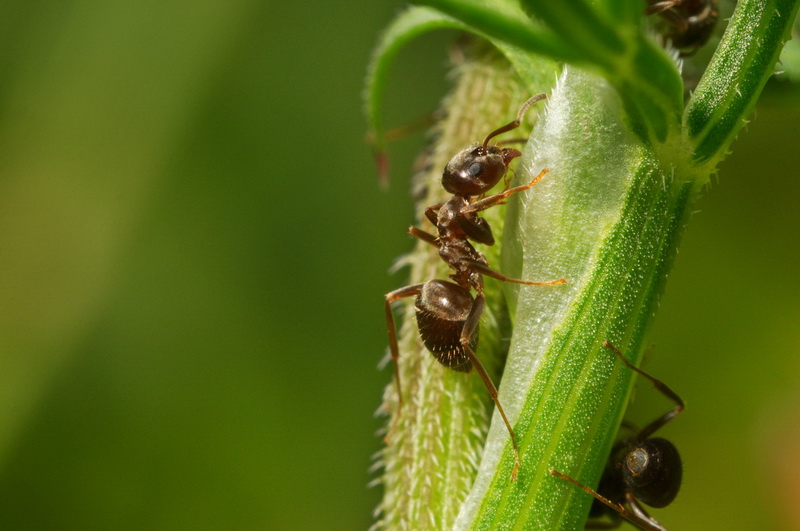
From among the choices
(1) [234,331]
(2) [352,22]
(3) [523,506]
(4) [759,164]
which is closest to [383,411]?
(3) [523,506]

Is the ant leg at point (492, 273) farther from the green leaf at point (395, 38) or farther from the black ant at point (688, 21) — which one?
the black ant at point (688, 21)

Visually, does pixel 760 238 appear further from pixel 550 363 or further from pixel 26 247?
pixel 26 247

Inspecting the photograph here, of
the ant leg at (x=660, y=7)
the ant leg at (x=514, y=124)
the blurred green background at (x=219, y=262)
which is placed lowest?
the blurred green background at (x=219, y=262)

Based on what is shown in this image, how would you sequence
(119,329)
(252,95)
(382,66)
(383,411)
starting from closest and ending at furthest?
(382,66)
(383,411)
(119,329)
(252,95)

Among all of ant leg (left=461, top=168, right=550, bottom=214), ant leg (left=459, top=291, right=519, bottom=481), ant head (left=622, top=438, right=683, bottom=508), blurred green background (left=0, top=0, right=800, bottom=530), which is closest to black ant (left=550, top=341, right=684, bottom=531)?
ant head (left=622, top=438, right=683, bottom=508)

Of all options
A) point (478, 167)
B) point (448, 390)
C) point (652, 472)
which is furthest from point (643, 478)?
point (478, 167)

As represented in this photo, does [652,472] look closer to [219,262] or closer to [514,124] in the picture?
[514,124]

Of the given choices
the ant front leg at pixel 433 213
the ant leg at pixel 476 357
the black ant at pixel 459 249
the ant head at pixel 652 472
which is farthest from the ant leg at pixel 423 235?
the ant head at pixel 652 472

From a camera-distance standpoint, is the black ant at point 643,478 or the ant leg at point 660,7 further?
the black ant at point 643,478

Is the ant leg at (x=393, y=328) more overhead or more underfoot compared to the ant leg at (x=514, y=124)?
more underfoot
